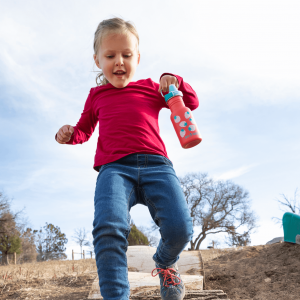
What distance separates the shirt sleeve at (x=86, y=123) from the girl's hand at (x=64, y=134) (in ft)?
0.31

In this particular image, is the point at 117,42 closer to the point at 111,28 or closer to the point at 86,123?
the point at 111,28

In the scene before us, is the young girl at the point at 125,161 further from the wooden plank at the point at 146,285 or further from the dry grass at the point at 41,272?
the dry grass at the point at 41,272

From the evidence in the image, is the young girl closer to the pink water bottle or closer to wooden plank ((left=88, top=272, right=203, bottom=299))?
the pink water bottle

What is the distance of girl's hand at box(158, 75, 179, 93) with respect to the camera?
240cm

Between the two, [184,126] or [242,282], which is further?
[242,282]

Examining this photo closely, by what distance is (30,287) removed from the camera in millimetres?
4379

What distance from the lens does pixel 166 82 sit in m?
2.40

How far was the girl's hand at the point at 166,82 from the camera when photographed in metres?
2.40

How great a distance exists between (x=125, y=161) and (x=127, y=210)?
0.38 metres

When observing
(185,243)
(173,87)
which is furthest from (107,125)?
(185,243)

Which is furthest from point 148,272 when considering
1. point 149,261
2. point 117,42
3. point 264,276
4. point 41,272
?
point 117,42

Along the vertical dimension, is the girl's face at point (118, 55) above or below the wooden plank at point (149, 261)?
above

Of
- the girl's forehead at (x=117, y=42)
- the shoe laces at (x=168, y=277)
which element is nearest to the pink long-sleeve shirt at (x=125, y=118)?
the girl's forehead at (x=117, y=42)

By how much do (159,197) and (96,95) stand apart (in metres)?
1.20
